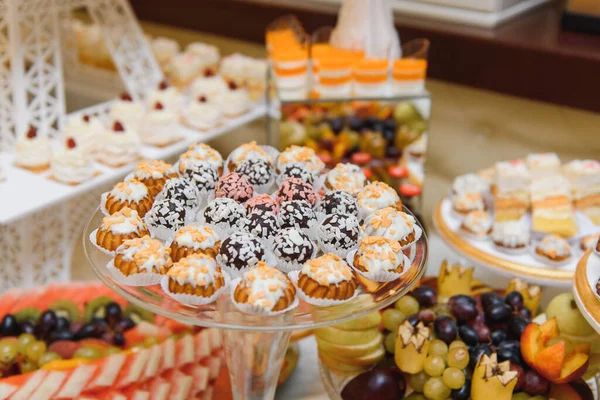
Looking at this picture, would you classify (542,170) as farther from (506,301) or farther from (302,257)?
(302,257)

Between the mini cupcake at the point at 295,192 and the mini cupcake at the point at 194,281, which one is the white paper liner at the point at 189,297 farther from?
the mini cupcake at the point at 295,192

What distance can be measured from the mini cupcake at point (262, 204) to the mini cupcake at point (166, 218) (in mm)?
111

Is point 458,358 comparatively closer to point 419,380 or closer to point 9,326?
point 419,380

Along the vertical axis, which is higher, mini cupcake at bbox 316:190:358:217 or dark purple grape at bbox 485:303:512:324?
mini cupcake at bbox 316:190:358:217

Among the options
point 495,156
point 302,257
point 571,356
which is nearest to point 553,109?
point 495,156

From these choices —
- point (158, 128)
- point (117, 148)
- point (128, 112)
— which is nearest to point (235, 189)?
point (117, 148)

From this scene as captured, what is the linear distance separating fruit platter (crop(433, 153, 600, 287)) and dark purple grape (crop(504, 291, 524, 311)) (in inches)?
9.6

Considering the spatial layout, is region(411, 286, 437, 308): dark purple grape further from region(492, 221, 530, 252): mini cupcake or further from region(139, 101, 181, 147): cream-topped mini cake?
region(139, 101, 181, 147): cream-topped mini cake

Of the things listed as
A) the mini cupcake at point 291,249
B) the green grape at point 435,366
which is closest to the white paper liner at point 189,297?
the mini cupcake at point 291,249

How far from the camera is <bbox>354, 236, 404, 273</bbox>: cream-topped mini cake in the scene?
99cm

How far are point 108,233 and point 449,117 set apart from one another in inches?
64.6

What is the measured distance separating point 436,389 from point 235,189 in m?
0.51

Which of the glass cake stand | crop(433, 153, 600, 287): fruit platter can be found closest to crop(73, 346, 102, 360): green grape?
the glass cake stand

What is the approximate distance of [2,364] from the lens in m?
1.36
